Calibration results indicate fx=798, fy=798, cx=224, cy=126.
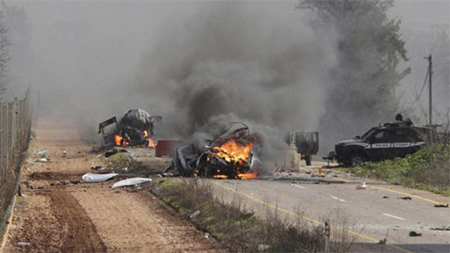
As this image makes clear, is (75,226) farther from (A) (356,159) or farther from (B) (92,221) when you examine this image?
(A) (356,159)

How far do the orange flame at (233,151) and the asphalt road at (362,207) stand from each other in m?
1.18

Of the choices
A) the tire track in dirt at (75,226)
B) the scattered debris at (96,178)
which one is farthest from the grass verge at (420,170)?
the tire track in dirt at (75,226)

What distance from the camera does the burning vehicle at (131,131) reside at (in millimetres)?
45375

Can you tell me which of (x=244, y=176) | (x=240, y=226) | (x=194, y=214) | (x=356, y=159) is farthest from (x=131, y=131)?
(x=240, y=226)

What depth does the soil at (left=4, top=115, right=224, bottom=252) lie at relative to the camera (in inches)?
583

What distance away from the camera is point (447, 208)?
21203mm

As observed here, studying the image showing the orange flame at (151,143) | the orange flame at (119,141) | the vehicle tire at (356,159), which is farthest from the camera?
the orange flame at (151,143)

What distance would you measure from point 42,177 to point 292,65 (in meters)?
17.6

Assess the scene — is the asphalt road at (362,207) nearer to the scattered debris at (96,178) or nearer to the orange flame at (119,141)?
the scattered debris at (96,178)

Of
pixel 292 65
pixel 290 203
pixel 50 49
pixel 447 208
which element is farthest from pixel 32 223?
pixel 50 49

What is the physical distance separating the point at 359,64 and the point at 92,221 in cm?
4985

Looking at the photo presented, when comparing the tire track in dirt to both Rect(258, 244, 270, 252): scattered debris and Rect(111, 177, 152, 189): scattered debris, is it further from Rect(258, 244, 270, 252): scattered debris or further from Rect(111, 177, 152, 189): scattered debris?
Rect(258, 244, 270, 252): scattered debris

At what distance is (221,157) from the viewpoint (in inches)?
1112

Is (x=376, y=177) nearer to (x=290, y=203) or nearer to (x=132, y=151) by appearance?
(x=290, y=203)
